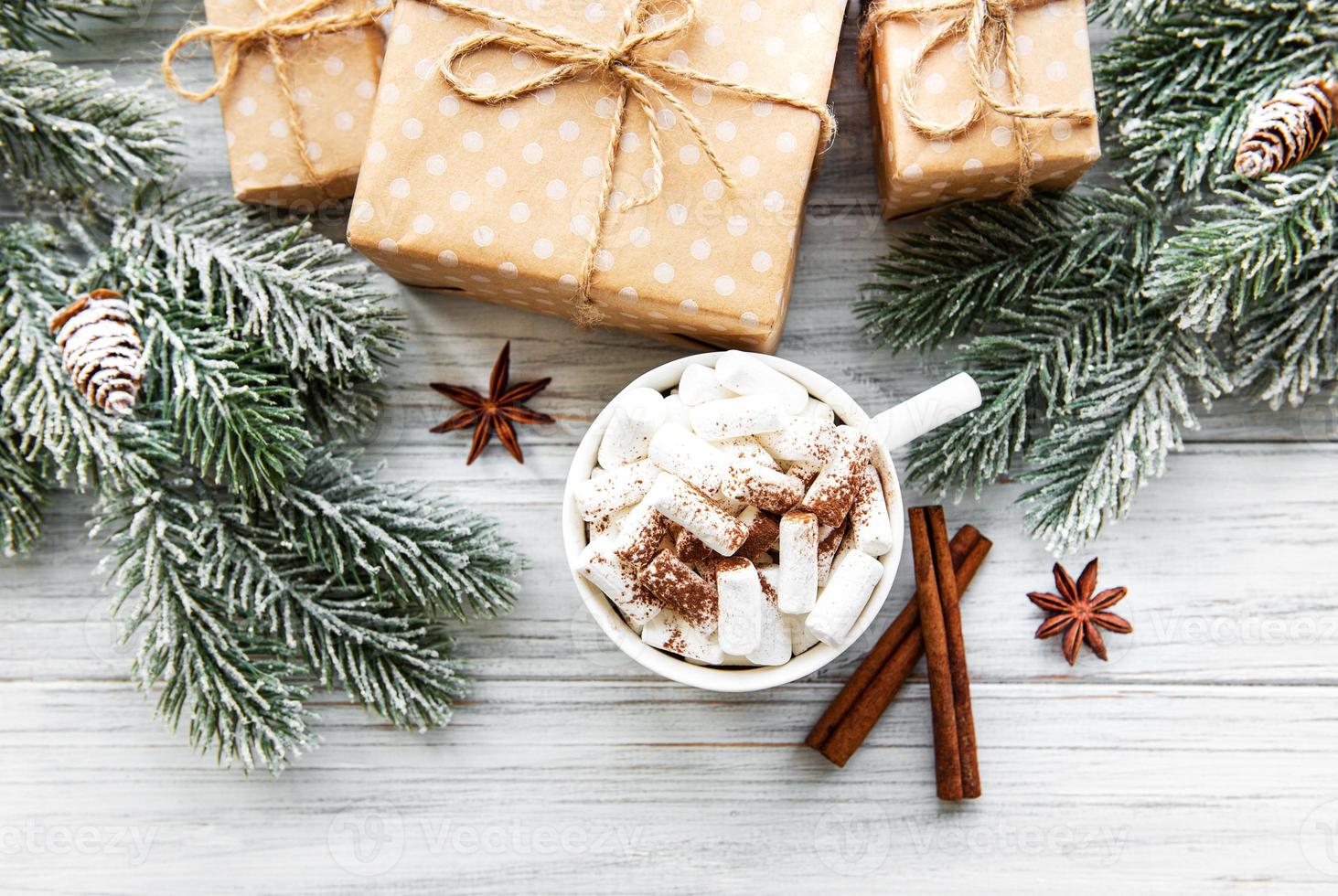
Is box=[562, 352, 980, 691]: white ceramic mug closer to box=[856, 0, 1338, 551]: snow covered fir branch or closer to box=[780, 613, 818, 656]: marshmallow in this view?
box=[780, 613, 818, 656]: marshmallow

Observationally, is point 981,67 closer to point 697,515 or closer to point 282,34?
point 697,515

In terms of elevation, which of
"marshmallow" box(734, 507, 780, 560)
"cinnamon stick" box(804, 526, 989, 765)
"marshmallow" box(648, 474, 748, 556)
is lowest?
"cinnamon stick" box(804, 526, 989, 765)

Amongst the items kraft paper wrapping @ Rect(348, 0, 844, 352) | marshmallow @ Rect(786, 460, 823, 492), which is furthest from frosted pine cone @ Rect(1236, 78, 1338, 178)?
marshmallow @ Rect(786, 460, 823, 492)

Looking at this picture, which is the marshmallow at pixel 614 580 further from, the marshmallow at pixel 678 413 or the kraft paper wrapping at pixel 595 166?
the kraft paper wrapping at pixel 595 166

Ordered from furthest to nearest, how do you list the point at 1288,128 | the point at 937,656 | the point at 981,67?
the point at 937,656 < the point at 981,67 < the point at 1288,128

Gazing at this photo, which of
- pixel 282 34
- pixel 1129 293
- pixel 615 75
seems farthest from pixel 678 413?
pixel 282 34

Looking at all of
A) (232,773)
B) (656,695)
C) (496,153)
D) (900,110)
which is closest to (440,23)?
(496,153)
